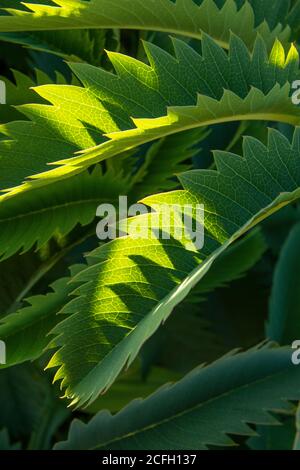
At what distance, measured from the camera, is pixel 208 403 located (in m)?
0.96

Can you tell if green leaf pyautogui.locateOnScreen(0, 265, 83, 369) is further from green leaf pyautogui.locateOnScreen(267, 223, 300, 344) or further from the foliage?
green leaf pyautogui.locateOnScreen(267, 223, 300, 344)

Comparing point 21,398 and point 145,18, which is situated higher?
point 145,18

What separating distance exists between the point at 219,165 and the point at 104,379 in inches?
8.6

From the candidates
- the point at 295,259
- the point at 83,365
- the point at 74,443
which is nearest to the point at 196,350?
the point at 295,259

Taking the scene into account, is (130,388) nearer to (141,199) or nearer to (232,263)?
(232,263)

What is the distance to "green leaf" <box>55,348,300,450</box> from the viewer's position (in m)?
0.95

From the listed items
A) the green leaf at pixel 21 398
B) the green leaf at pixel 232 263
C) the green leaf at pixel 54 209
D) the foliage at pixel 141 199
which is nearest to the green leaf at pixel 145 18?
the foliage at pixel 141 199

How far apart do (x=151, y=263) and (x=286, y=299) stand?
446 mm

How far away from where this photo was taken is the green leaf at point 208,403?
3.11 ft

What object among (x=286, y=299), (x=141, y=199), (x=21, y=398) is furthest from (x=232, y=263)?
(x=21, y=398)

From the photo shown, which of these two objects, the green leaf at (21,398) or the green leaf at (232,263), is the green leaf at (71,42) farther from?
the green leaf at (21,398)

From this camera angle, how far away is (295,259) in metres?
1.15

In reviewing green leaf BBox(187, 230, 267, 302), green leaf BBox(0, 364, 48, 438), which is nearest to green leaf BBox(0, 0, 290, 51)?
green leaf BBox(187, 230, 267, 302)
